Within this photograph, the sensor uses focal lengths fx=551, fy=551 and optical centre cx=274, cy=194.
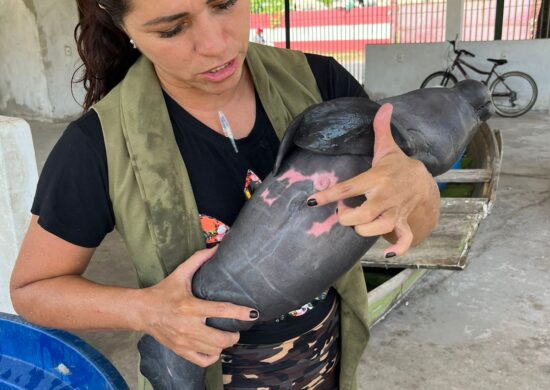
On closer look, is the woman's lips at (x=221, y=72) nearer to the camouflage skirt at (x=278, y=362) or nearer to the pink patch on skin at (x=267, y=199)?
the pink patch on skin at (x=267, y=199)

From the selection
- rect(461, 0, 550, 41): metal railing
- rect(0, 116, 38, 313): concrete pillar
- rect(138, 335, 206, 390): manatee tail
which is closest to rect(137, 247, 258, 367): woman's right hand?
rect(138, 335, 206, 390): manatee tail

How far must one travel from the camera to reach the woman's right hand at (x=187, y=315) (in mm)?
1119

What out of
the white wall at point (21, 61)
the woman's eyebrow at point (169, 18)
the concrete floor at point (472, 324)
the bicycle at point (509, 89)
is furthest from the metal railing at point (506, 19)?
the woman's eyebrow at point (169, 18)

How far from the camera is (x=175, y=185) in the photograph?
1.22 m

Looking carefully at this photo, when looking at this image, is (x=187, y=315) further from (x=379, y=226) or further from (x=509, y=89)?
(x=509, y=89)

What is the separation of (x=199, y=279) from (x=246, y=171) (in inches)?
10.8

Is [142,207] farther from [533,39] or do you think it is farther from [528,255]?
[533,39]

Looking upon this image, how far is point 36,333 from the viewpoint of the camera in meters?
1.58

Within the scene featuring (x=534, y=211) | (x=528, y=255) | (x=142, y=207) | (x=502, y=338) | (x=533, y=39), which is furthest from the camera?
(x=533, y=39)

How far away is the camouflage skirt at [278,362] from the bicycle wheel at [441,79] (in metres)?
10.1

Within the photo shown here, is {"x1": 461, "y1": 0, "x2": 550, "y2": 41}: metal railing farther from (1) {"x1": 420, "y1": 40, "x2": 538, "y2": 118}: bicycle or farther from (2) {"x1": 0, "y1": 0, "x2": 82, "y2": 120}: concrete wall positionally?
(2) {"x1": 0, "y1": 0, "x2": 82, "y2": 120}: concrete wall

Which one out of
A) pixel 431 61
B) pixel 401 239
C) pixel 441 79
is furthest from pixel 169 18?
pixel 431 61

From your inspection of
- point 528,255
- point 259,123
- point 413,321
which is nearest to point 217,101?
point 259,123

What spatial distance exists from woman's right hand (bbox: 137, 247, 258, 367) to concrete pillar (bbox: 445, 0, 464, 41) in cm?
1141
